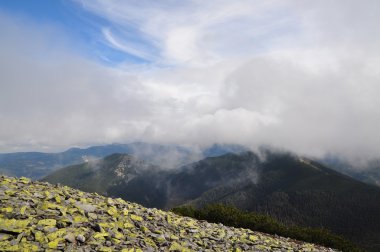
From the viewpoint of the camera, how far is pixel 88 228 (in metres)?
28.2

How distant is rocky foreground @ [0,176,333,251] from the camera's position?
24.7 metres

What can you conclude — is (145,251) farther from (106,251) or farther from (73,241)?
(73,241)

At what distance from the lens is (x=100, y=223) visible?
96.7 feet

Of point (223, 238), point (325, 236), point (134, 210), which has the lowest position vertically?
point (325, 236)

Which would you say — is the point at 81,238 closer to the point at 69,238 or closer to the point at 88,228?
the point at 69,238

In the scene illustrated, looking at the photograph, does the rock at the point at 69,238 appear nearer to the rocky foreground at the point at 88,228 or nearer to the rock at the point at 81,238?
the rocky foreground at the point at 88,228

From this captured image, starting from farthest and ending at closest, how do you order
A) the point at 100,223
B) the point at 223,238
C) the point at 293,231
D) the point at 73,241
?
the point at 293,231, the point at 223,238, the point at 100,223, the point at 73,241

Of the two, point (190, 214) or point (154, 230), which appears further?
point (190, 214)

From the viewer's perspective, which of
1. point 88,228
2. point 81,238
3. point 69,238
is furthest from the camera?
point 88,228

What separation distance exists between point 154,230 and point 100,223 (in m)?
6.08

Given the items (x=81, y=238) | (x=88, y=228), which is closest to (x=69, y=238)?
(x=81, y=238)

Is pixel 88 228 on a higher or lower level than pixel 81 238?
higher

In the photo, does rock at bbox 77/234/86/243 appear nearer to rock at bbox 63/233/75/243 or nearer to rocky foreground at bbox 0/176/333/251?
rocky foreground at bbox 0/176/333/251

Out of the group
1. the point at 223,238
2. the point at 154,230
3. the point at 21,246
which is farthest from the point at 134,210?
the point at 21,246
